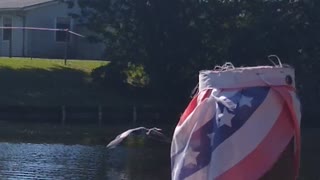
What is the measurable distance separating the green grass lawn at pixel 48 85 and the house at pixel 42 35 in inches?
321

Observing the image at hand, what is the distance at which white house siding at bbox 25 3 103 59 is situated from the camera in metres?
53.4

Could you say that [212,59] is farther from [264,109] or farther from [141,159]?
[264,109]

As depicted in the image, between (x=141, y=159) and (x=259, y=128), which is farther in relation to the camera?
(x=141, y=159)

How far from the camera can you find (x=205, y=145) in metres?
4.22

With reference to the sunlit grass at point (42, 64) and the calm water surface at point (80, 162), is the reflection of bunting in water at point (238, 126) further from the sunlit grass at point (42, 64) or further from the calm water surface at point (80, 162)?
the sunlit grass at point (42, 64)

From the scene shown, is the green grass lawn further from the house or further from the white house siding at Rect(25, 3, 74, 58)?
the house

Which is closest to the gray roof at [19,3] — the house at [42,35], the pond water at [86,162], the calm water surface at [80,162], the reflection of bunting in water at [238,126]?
the house at [42,35]

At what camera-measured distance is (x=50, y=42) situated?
176 ft

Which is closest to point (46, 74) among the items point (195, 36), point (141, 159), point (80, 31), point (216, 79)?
point (195, 36)

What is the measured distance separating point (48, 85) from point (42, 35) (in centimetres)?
1319

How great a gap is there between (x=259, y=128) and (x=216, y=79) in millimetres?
321

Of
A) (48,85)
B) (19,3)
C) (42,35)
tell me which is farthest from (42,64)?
(19,3)

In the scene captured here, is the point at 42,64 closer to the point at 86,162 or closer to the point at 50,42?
the point at 50,42

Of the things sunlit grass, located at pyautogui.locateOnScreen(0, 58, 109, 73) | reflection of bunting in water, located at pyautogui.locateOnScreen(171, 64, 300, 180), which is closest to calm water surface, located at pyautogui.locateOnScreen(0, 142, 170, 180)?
reflection of bunting in water, located at pyautogui.locateOnScreen(171, 64, 300, 180)
